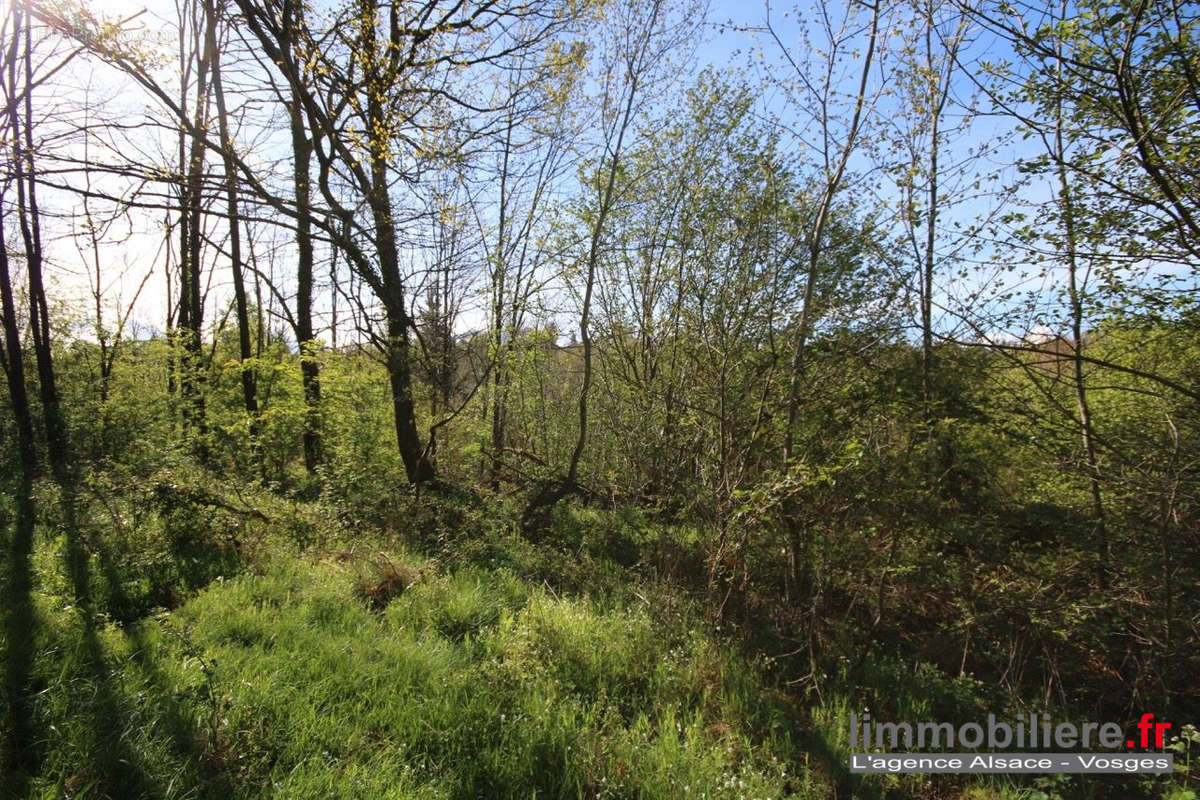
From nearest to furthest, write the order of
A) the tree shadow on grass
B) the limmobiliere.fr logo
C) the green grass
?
the tree shadow on grass < the green grass < the limmobiliere.fr logo

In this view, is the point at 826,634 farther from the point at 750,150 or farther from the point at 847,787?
the point at 750,150

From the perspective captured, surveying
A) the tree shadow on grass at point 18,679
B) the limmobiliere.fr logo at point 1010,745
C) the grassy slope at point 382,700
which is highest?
the tree shadow on grass at point 18,679

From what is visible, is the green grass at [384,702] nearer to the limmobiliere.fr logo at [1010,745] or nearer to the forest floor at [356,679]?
the forest floor at [356,679]

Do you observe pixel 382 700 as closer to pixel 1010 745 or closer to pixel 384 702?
pixel 384 702

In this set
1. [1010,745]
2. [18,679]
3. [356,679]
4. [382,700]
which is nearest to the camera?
[18,679]

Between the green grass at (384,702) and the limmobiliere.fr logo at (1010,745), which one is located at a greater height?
the green grass at (384,702)

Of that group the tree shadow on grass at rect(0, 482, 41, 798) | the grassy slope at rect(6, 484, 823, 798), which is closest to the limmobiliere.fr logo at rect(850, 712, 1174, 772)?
the grassy slope at rect(6, 484, 823, 798)

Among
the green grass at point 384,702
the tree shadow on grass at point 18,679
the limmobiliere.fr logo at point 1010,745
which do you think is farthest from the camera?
the limmobiliere.fr logo at point 1010,745

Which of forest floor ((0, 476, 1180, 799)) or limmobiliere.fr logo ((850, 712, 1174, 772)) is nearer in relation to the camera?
forest floor ((0, 476, 1180, 799))

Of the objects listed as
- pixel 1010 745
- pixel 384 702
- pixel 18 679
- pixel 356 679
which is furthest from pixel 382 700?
pixel 1010 745

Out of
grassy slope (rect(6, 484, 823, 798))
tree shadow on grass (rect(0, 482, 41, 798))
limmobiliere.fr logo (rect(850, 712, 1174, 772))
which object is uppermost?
tree shadow on grass (rect(0, 482, 41, 798))

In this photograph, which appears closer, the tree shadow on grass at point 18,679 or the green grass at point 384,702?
the tree shadow on grass at point 18,679

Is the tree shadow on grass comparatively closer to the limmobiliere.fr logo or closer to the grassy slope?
the grassy slope

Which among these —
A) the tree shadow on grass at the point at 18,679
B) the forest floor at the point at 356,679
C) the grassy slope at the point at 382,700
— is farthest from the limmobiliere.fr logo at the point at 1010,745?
the tree shadow on grass at the point at 18,679
